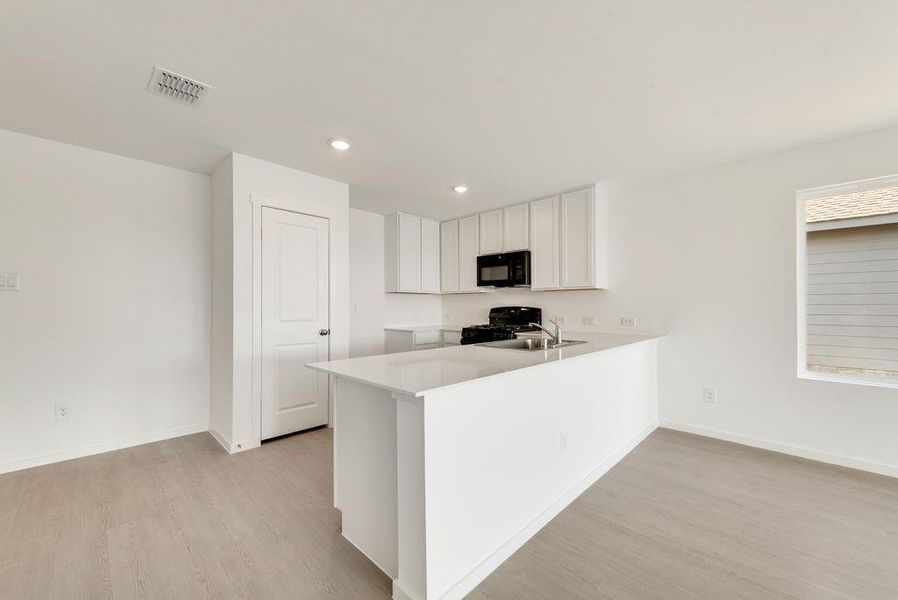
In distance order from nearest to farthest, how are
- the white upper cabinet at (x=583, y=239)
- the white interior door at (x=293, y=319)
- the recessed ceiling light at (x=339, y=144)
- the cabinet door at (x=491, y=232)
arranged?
1. the recessed ceiling light at (x=339, y=144)
2. the white interior door at (x=293, y=319)
3. the white upper cabinet at (x=583, y=239)
4. the cabinet door at (x=491, y=232)

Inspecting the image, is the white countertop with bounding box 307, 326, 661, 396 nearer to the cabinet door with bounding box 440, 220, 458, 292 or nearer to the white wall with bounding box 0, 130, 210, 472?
the white wall with bounding box 0, 130, 210, 472

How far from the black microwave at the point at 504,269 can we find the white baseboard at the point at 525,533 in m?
1.96

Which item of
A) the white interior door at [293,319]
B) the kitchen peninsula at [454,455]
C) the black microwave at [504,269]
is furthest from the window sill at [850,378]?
the white interior door at [293,319]

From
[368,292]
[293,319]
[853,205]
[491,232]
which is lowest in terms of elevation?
[293,319]

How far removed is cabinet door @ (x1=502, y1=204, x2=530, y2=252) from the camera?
13.6ft

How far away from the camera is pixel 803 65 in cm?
180

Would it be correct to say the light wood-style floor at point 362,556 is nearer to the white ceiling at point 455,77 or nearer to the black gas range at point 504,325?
the black gas range at point 504,325

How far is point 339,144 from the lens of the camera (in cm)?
265

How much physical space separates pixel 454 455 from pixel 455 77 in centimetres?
184

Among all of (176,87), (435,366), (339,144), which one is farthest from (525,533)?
(176,87)

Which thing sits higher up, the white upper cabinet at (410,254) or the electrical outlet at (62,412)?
the white upper cabinet at (410,254)

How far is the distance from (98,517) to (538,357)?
2586 millimetres

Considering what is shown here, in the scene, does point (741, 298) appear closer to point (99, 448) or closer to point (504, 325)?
point (504, 325)

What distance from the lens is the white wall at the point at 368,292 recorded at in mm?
4488
